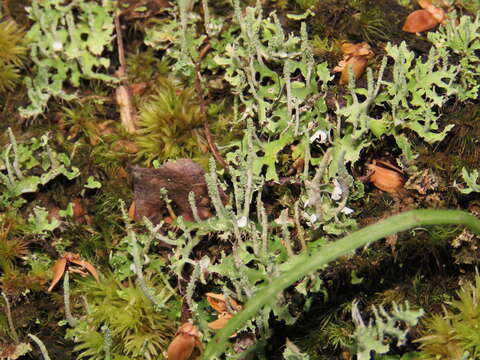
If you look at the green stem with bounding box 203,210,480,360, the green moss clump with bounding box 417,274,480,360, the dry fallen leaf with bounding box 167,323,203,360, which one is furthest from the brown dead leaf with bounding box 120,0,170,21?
the green moss clump with bounding box 417,274,480,360

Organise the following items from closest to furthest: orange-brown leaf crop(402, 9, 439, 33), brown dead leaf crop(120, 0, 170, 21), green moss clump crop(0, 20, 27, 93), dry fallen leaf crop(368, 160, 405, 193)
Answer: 1. dry fallen leaf crop(368, 160, 405, 193)
2. orange-brown leaf crop(402, 9, 439, 33)
3. green moss clump crop(0, 20, 27, 93)
4. brown dead leaf crop(120, 0, 170, 21)

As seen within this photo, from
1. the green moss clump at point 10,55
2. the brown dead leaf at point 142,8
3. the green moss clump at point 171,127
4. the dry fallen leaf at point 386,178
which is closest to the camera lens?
the dry fallen leaf at point 386,178

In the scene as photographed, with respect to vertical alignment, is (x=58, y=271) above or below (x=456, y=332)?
above

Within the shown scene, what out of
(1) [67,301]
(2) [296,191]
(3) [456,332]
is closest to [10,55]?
(1) [67,301]

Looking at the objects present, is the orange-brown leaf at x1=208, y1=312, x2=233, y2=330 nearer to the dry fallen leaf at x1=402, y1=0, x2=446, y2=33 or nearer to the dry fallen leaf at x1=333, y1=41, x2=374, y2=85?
the dry fallen leaf at x1=333, y1=41, x2=374, y2=85

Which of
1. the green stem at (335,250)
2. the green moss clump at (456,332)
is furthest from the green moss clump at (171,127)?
the green moss clump at (456,332)

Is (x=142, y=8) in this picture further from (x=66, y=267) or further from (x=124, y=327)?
(x=124, y=327)

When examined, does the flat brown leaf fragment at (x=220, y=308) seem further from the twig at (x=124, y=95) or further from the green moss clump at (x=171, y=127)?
the twig at (x=124, y=95)
